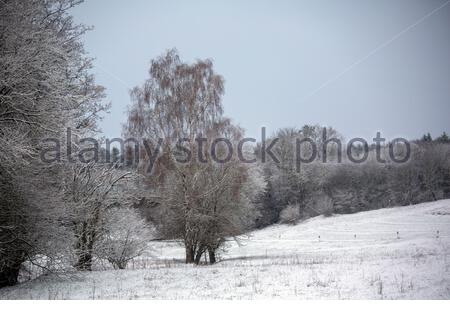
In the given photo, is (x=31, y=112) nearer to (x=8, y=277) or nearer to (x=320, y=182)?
(x=8, y=277)

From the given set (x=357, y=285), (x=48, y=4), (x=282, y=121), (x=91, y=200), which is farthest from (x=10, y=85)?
(x=282, y=121)

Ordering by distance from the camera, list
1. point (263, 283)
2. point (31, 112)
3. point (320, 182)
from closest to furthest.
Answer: point (31, 112), point (263, 283), point (320, 182)

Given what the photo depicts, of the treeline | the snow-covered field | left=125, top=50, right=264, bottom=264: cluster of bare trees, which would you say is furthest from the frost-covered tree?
the treeline

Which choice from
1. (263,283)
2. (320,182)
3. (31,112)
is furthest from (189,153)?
(320,182)

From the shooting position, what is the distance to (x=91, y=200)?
12625 mm

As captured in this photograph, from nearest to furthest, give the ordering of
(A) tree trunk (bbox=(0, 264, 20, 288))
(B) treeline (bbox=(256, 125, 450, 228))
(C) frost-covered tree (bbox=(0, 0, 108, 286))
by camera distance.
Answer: (C) frost-covered tree (bbox=(0, 0, 108, 286)) < (A) tree trunk (bbox=(0, 264, 20, 288)) < (B) treeline (bbox=(256, 125, 450, 228))

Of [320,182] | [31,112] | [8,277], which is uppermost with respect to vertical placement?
[320,182]

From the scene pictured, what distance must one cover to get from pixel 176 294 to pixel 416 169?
69.2ft

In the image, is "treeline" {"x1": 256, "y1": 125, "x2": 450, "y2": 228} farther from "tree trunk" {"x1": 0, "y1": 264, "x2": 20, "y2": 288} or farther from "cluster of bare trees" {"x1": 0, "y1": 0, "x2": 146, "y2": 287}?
"tree trunk" {"x1": 0, "y1": 264, "x2": 20, "y2": 288}

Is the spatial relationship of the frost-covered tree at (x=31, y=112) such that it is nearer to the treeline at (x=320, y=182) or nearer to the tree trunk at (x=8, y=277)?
the tree trunk at (x=8, y=277)

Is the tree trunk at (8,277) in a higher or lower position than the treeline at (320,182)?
lower

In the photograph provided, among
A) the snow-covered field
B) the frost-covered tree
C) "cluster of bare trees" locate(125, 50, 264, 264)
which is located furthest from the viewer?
"cluster of bare trees" locate(125, 50, 264, 264)

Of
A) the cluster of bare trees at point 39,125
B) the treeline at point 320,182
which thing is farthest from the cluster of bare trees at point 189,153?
the treeline at point 320,182
